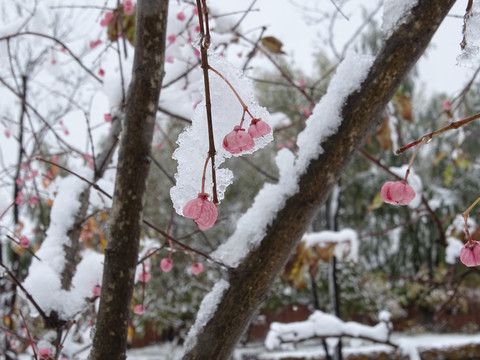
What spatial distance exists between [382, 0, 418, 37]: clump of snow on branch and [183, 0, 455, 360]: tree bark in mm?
11

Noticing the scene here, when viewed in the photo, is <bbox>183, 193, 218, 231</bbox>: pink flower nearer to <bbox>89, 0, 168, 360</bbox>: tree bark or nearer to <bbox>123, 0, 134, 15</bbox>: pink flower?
<bbox>89, 0, 168, 360</bbox>: tree bark

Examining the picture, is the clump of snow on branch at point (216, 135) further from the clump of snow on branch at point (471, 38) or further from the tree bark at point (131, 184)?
the clump of snow on branch at point (471, 38)

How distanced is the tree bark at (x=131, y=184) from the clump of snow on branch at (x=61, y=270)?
1.07 ft

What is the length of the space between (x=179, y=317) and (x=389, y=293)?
390cm

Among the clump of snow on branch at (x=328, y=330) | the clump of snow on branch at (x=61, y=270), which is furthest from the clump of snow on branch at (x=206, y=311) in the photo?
the clump of snow on branch at (x=328, y=330)

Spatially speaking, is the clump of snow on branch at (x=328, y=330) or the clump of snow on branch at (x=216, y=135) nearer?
the clump of snow on branch at (x=216, y=135)

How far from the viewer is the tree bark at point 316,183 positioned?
657 millimetres

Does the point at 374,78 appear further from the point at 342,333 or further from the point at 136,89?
the point at 342,333

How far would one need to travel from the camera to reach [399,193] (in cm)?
57

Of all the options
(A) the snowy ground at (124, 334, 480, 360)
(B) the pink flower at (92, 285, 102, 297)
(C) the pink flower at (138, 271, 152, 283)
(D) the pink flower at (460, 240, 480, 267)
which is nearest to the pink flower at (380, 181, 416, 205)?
(D) the pink flower at (460, 240, 480, 267)

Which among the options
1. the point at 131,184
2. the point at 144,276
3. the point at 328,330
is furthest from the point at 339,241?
the point at 131,184

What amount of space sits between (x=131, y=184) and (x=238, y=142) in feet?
0.69

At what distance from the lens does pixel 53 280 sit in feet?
3.10

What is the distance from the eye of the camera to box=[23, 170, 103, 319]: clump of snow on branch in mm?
926
